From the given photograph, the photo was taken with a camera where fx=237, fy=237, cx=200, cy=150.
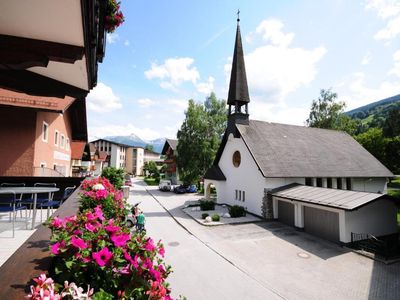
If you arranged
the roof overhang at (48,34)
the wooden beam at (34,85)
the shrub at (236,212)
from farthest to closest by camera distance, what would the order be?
the shrub at (236,212) < the wooden beam at (34,85) < the roof overhang at (48,34)

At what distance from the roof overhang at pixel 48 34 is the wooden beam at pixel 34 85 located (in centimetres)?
2

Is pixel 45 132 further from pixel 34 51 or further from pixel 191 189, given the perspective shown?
pixel 191 189

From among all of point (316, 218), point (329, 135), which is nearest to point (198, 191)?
point (329, 135)

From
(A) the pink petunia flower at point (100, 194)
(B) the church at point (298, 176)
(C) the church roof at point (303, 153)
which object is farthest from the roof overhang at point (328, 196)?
(A) the pink petunia flower at point (100, 194)

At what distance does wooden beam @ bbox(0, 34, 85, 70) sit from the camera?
132 inches

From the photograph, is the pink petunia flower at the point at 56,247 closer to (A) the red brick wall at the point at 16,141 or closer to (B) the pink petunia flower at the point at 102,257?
(B) the pink petunia flower at the point at 102,257

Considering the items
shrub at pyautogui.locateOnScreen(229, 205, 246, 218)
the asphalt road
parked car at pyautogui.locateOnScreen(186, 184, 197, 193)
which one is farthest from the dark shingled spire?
parked car at pyautogui.locateOnScreen(186, 184, 197, 193)

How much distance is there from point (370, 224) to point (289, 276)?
28.4 ft

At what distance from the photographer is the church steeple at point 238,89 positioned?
78.1 feet

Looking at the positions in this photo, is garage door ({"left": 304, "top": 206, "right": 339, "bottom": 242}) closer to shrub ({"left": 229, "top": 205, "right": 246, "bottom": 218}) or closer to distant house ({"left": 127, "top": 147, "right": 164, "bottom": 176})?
shrub ({"left": 229, "top": 205, "right": 246, "bottom": 218})

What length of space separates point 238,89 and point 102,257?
76.8ft

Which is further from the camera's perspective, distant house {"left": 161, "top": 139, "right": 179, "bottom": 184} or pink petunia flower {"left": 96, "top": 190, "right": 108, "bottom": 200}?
distant house {"left": 161, "top": 139, "right": 179, "bottom": 184}

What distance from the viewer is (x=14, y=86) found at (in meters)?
4.83

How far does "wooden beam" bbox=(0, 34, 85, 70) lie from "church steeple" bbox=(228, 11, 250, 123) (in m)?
21.1
